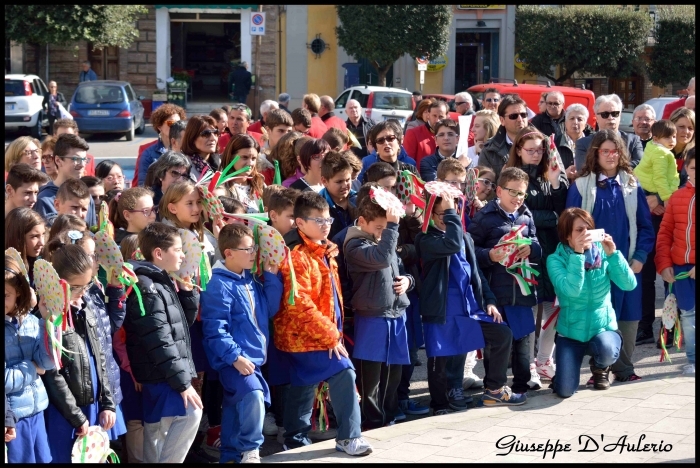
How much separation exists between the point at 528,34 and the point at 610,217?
26735 mm

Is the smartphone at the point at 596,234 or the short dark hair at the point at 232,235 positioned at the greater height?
the short dark hair at the point at 232,235

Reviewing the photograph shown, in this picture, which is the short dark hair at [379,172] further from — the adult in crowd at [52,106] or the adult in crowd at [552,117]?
the adult in crowd at [52,106]

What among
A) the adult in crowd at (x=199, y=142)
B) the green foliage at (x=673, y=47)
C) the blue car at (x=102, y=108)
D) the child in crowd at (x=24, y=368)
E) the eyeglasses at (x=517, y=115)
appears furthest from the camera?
the green foliage at (x=673, y=47)

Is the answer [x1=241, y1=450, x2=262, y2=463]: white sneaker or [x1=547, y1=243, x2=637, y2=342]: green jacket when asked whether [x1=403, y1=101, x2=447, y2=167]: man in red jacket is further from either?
[x1=241, y1=450, x2=262, y2=463]: white sneaker

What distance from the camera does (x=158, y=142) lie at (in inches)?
333

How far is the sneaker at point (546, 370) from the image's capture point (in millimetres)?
7035

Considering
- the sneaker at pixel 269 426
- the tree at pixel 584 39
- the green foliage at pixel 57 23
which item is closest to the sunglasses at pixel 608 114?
the sneaker at pixel 269 426

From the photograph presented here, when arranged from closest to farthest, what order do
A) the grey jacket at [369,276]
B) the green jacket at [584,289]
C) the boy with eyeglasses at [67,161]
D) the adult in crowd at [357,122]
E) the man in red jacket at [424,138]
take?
the grey jacket at [369,276] < the green jacket at [584,289] < the boy with eyeglasses at [67,161] < the man in red jacket at [424,138] < the adult in crowd at [357,122]

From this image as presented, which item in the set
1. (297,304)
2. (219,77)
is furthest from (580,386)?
(219,77)

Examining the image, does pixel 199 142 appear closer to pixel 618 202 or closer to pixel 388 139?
pixel 388 139

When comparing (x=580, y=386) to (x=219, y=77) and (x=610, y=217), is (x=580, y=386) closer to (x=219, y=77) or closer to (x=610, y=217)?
(x=610, y=217)

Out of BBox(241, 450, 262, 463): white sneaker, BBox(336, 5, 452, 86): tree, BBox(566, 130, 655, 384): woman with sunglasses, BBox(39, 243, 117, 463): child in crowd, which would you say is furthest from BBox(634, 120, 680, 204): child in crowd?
BBox(336, 5, 452, 86): tree

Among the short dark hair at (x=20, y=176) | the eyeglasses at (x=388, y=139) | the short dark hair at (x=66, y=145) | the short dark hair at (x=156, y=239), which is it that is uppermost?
the eyeglasses at (x=388, y=139)

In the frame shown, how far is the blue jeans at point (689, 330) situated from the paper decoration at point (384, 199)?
276 centimetres
